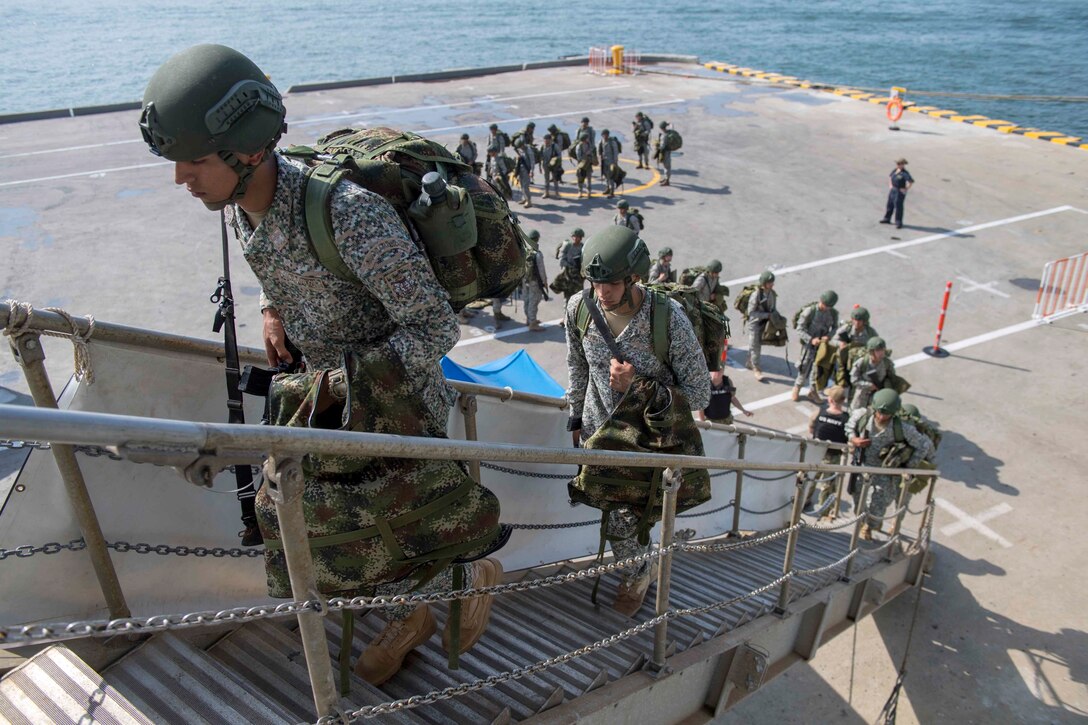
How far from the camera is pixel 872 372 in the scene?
31.8 feet

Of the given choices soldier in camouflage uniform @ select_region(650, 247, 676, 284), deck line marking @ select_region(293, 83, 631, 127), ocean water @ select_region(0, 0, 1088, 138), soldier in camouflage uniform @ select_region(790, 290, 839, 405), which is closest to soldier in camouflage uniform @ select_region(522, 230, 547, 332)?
soldier in camouflage uniform @ select_region(650, 247, 676, 284)

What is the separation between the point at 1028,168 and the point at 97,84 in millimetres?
42644

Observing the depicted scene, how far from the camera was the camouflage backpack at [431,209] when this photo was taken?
101 inches

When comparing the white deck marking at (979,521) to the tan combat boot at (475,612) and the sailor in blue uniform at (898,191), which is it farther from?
the sailor in blue uniform at (898,191)

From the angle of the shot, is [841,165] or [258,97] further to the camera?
[841,165]

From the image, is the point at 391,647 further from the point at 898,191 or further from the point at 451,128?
the point at 451,128

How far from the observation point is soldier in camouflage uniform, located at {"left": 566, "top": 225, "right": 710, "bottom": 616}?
4.00m

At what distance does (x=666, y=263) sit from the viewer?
11.5 m

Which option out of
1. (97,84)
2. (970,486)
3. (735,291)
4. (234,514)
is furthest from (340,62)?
(234,514)

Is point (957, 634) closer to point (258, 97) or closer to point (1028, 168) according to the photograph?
point (258, 97)

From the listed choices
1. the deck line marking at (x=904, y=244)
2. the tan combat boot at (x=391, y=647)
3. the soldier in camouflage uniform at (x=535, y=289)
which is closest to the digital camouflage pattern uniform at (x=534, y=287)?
the soldier in camouflage uniform at (x=535, y=289)

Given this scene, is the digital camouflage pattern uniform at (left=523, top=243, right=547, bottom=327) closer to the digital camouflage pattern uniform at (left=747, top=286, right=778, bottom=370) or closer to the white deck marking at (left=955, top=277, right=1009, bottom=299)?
the digital camouflage pattern uniform at (left=747, top=286, right=778, bottom=370)

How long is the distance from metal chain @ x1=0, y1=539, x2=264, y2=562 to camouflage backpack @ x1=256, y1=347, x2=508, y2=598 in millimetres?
497

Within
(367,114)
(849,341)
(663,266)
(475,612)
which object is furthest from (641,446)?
(367,114)
